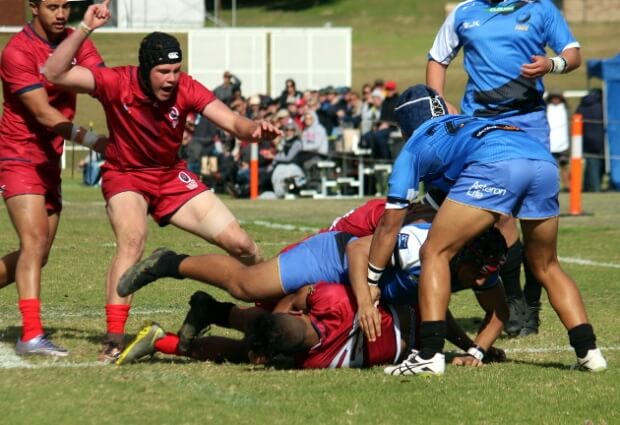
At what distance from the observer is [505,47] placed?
30.3ft

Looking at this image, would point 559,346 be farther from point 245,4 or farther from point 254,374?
point 245,4

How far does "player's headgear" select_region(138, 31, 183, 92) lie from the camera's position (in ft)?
26.5

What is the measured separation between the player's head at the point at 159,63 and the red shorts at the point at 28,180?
0.96 metres

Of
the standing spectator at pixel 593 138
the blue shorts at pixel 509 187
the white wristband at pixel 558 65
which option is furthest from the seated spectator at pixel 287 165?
the blue shorts at pixel 509 187

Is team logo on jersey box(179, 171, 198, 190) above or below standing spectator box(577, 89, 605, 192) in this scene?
above

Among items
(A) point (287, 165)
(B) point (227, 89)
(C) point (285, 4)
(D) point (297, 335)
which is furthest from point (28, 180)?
(C) point (285, 4)

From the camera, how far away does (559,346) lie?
8812mm

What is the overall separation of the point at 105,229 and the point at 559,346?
9.42 m

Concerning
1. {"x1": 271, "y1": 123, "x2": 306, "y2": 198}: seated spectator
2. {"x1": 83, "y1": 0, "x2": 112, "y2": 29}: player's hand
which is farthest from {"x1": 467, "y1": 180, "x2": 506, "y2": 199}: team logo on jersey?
{"x1": 271, "y1": 123, "x2": 306, "y2": 198}: seated spectator

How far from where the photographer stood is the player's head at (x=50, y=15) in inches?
330

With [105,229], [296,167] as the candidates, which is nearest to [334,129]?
[296,167]

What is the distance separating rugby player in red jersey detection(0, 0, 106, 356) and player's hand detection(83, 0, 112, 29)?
23cm

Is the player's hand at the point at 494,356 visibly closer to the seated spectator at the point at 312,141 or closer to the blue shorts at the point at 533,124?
the blue shorts at the point at 533,124

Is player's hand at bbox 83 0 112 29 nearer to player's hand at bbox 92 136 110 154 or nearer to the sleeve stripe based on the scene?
the sleeve stripe
